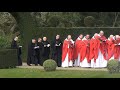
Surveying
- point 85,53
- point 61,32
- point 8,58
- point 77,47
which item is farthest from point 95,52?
point 61,32

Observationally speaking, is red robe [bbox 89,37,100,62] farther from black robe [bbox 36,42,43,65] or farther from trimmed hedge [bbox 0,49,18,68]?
trimmed hedge [bbox 0,49,18,68]

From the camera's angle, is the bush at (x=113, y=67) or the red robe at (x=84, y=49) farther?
the red robe at (x=84, y=49)

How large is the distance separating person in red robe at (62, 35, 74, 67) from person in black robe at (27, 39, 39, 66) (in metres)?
1.96

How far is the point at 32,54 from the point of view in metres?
29.8

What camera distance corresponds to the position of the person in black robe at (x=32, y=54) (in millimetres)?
29650

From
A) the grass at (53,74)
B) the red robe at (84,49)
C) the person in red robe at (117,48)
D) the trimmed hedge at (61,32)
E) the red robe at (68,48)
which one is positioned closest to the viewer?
the grass at (53,74)

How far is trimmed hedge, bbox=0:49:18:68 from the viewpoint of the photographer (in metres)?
27.2

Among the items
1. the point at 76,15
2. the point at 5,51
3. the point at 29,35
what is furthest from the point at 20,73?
the point at 76,15

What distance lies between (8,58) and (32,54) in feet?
8.80

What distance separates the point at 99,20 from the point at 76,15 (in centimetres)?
202

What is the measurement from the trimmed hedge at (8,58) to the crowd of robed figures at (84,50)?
5.78 feet

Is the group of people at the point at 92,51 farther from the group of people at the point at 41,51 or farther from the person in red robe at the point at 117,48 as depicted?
the group of people at the point at 41,51

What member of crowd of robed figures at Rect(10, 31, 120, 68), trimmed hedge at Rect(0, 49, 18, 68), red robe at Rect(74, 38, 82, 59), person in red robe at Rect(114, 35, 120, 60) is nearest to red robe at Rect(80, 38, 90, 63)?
crowd of robed figures at Rect(10, 31, 120, 68)

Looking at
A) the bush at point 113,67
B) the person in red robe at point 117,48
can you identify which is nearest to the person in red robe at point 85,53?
the person in red robe at point 117,48
